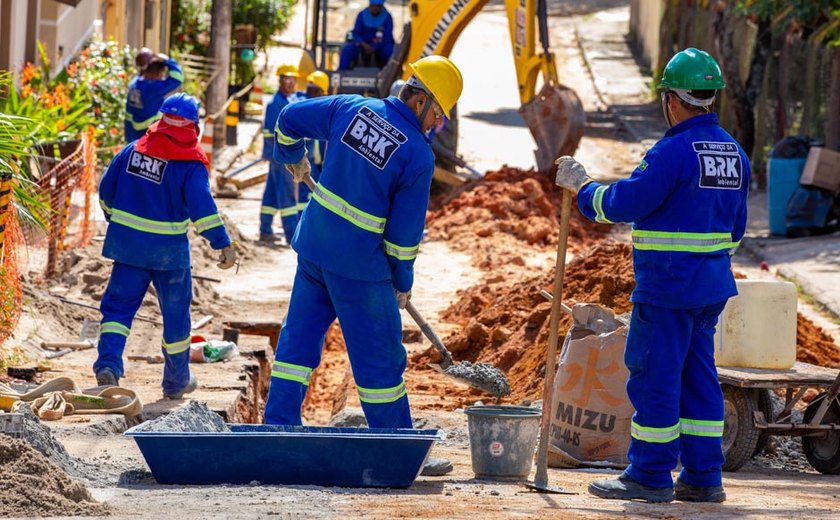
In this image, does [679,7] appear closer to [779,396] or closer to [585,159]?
[585,159]

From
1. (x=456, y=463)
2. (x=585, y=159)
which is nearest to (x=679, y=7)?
(x=585, y=159)

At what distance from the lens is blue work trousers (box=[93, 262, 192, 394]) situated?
8.94 metres

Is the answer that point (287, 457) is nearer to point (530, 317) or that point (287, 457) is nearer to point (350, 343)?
point (350, 343)

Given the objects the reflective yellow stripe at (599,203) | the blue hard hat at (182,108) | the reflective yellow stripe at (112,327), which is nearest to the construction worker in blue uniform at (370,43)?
the blue hard hat at (182,108)

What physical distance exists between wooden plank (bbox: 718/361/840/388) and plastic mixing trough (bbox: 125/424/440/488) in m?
2.03

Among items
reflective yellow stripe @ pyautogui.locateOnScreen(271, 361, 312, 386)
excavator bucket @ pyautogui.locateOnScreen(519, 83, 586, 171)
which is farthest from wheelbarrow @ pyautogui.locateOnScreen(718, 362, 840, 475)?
excavator bucket @ pyautogui.locateOnScreen(519, 83, 586, 171)

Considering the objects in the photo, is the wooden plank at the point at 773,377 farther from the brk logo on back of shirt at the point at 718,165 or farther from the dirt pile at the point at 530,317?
the dirt pile at the point at 530,317

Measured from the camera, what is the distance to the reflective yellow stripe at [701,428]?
22.1 feet

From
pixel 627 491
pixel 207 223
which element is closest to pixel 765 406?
pixel 627 491

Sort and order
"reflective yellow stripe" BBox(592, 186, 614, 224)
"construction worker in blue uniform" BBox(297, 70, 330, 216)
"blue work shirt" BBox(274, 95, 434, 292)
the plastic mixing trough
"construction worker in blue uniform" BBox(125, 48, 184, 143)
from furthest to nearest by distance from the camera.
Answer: "construction worker in blue uniform" BBox(297, 70, 330, 216) < "construction worker in blue uniform" BBox(125, 48, 184, 143) < "blue work shirt" BBox(274, 95, 434, 292) < "reflective yellow stripe" BBox(592, 186, 614, 224) < the plastic mixing trough

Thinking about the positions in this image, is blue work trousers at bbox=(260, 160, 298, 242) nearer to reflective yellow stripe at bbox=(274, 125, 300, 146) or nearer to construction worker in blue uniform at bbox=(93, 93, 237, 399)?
construction worker in blue uniform at bbox=(93, 93, 237, 399)

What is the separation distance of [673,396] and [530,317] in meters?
4.42

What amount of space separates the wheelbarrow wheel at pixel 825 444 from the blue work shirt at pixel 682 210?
1.68 m

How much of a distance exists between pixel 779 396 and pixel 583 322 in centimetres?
198
